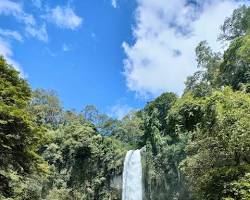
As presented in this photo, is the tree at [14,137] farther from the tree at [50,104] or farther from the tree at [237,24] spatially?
the tree at [50,104]

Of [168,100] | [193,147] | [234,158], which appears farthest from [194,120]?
[168,100]

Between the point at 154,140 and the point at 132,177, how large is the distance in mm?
4715

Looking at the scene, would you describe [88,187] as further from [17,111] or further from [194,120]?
[17,111]

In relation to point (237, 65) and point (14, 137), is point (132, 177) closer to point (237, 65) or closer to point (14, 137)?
point (237, 65)

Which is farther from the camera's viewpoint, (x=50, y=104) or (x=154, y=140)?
(x=50, y=104)

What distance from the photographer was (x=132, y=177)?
100ft

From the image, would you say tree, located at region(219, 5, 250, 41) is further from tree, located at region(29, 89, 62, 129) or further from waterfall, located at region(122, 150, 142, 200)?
tree, located at region(29, 89, 62, 129)

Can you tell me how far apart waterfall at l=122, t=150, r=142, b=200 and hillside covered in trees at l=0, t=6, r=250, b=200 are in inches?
32.2

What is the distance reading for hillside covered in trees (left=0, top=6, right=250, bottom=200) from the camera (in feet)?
42.3

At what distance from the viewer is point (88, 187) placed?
105 feet

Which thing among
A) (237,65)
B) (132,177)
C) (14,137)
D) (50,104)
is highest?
(50,104)

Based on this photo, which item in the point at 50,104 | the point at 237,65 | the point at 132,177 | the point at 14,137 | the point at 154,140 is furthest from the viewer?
the point at 50,104

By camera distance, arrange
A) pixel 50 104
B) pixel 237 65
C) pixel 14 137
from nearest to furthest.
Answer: pixel 14 137 → pixel 237 65 → pixel 50 104

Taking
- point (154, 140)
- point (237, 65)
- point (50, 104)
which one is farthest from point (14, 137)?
point (50, 104)
